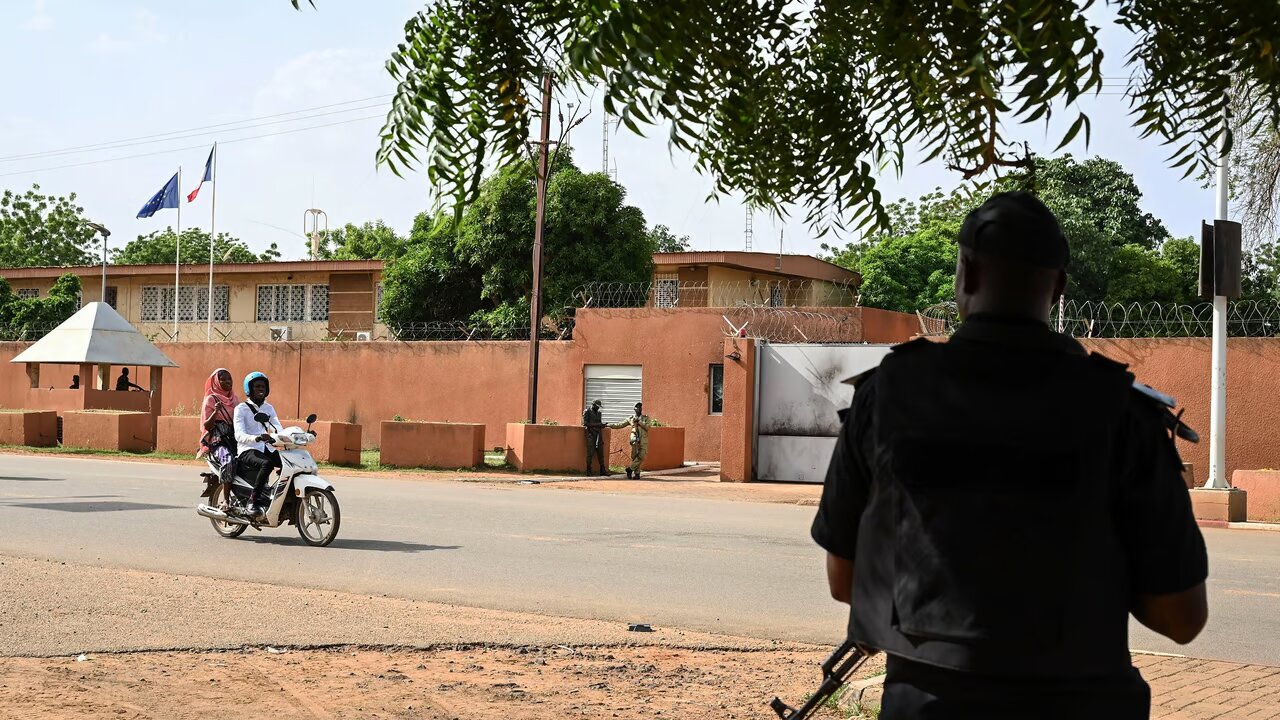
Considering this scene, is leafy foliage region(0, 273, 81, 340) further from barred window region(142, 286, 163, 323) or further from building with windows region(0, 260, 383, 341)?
barred window region(142, 286, 163, 323)

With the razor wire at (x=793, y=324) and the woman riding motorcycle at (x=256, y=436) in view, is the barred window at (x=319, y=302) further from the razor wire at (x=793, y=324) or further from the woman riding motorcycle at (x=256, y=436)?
the woman riding motorcycle at (x=256, y=436)

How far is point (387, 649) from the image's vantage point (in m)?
6.76

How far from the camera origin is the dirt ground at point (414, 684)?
5246mm

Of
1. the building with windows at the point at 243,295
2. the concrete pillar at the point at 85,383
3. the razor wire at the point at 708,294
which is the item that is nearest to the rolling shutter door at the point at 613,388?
the razor wire at the point at 708,294

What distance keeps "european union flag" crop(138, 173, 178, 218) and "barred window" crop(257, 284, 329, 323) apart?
12.9 feet

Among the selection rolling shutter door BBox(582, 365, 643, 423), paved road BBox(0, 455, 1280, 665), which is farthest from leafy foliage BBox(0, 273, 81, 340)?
paved road BBox(0, 455, 1280, 665)

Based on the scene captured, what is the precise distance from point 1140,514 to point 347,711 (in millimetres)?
3842

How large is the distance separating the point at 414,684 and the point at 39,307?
42.6m

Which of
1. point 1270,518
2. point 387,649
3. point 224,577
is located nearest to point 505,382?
point 1270,518

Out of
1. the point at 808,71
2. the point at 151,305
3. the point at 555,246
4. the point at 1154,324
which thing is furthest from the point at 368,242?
the point at 808,71

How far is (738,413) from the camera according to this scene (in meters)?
23.9

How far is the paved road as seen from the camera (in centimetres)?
869

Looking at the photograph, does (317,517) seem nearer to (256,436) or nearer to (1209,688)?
(256,436)

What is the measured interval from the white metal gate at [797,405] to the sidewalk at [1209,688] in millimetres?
16244
